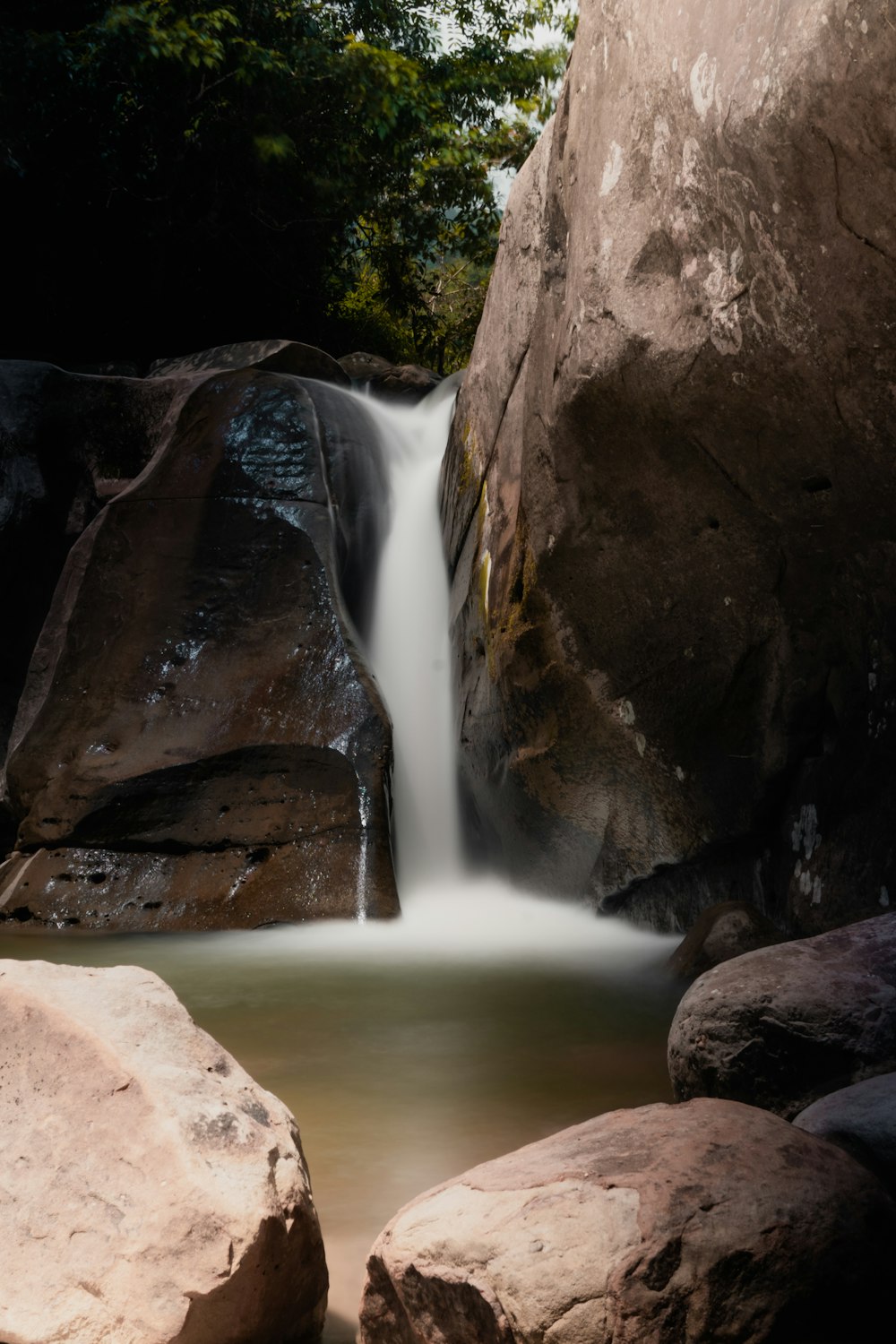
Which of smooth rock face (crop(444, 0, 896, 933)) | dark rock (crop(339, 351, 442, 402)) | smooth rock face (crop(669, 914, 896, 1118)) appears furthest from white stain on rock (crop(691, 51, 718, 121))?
dark rock (crop(339, 351, 442, 402))

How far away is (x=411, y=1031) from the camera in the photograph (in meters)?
3.88

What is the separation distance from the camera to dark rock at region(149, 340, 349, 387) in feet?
30.6

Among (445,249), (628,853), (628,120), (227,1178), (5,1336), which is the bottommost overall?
(5,1336)

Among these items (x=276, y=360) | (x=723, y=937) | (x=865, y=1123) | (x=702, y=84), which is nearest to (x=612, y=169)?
(x=702, y=84)

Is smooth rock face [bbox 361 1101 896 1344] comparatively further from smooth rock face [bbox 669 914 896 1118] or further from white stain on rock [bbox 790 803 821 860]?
white stain on rock [bbox 790 803 821 860]

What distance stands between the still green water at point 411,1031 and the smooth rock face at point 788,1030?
0.36 meters

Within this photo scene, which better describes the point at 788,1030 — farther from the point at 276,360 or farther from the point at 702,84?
the point at 276,360

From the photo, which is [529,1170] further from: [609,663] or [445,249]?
[445,249]

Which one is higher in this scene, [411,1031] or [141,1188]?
[141,1188]

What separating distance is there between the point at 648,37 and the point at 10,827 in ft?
18.5

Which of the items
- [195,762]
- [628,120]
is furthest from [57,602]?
[628,120]

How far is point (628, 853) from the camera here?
5617mm

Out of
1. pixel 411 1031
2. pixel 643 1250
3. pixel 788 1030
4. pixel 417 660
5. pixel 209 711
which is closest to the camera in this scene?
pixel 643 1250

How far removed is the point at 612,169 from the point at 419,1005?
10.3ft
